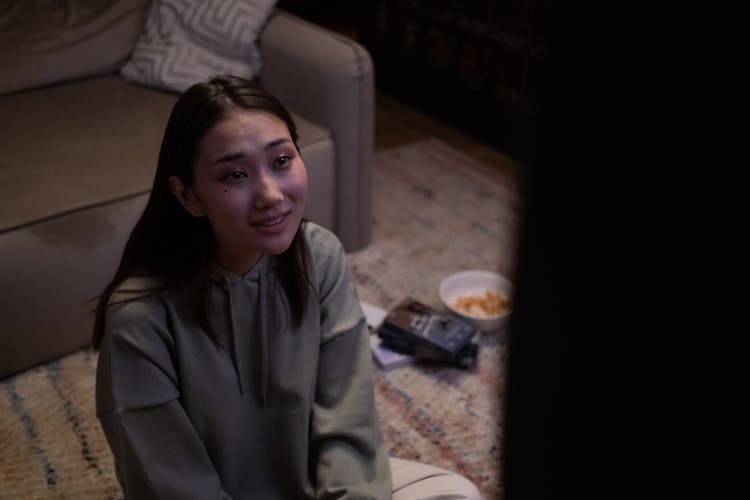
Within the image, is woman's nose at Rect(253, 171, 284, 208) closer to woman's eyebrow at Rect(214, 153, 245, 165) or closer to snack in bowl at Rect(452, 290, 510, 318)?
woman's eyebrow at Rect(214, 153, 245, 165)

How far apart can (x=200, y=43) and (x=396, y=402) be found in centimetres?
118

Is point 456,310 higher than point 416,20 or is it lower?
lower

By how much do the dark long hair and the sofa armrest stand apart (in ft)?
3.26

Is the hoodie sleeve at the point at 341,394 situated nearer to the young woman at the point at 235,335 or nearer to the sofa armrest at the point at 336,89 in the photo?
the young woman at the point at 235,335

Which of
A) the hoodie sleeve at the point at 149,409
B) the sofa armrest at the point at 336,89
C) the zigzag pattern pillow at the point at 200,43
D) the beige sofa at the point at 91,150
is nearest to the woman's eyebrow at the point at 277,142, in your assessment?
the hoodie sleeve at the point at 149,409

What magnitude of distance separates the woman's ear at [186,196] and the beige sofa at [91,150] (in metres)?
0.76

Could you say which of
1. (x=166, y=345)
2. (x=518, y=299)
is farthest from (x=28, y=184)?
(x=518, y=299)

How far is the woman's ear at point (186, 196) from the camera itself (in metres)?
1.15

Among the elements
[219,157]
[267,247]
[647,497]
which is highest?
[647,497]

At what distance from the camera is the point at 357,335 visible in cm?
133

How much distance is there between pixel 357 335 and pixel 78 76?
151cm

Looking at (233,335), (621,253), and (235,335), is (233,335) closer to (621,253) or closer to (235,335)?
(235,335)

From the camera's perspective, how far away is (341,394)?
4.32 ft

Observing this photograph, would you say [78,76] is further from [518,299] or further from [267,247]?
[518,299]
